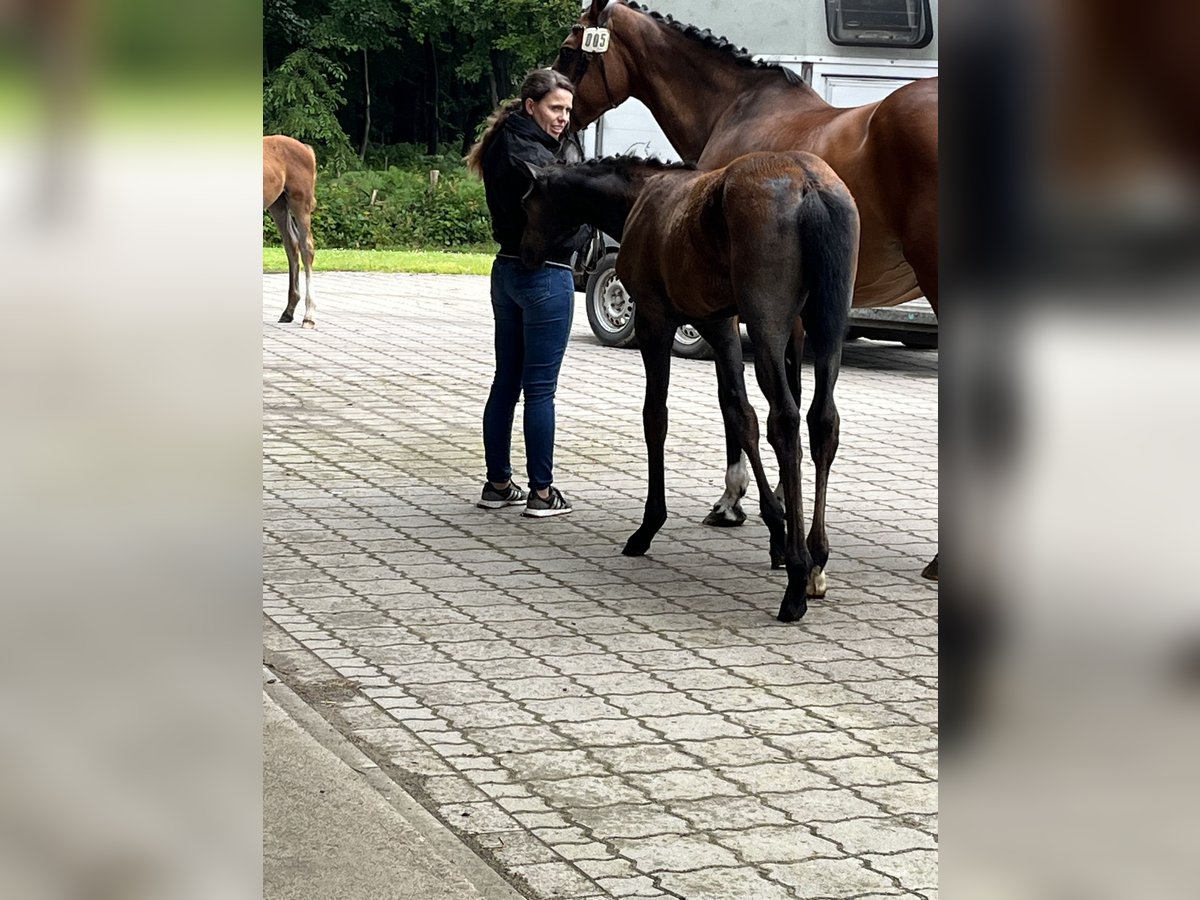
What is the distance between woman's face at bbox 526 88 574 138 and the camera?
26.1 ft

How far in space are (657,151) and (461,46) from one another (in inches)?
1219

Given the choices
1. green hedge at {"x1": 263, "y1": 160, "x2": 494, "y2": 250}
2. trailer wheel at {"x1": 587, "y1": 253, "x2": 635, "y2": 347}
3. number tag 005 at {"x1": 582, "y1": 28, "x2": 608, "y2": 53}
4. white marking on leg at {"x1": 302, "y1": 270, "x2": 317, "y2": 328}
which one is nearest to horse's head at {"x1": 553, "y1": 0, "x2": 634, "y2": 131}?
number tag 005 at {"x1": 582, "y1": 28, "x2": 608, "y2": 53}

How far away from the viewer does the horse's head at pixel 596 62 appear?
28.6 ft

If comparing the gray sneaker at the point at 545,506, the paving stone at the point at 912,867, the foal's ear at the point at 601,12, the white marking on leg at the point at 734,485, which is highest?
the foal's ear at the point at 601,12

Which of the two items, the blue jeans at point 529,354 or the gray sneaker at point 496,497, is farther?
the gray sneaker at point 496,497

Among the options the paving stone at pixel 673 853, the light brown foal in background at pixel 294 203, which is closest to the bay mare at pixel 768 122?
the paving stone at pixel 673 853

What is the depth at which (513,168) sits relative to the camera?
7.88 metres

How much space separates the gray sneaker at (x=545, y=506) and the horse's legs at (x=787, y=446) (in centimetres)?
212

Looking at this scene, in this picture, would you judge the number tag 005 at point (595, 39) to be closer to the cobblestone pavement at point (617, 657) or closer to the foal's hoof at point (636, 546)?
the cobblestone pavement at point (617, 657)

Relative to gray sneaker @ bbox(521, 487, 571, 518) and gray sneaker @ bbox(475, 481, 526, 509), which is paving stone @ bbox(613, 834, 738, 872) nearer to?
gray sneaker @ bbox(521, 487, 571, 518)

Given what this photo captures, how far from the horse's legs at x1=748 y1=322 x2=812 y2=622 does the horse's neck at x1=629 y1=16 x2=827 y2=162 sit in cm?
262

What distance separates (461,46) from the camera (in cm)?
4459
